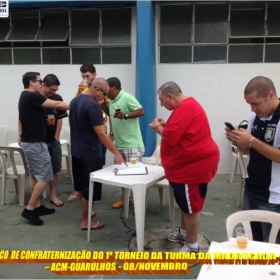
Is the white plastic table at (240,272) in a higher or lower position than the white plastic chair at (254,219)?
lower

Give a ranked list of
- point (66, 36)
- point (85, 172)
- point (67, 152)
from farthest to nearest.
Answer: point (66, 36), point (67, 152), point (85, 172)

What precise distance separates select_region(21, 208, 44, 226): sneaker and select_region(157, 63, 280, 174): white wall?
326 centimetres

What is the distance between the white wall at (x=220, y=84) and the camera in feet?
18.6

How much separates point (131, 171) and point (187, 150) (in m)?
0.78

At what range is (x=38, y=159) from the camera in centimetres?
382

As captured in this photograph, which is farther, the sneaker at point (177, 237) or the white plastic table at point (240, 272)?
the sneaker at point (177, 237)

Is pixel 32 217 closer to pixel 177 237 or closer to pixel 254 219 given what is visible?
pixel 177 237

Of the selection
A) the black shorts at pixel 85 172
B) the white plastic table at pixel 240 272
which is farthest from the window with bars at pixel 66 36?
the white plastic table at pixel 240 272

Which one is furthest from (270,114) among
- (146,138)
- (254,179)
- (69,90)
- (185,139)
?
(69,90)

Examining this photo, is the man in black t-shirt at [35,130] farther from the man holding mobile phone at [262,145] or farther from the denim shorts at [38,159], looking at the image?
the man holding mobile phone at [262,145]

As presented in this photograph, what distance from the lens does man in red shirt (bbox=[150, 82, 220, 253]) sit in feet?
8.74

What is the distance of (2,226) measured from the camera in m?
3.74

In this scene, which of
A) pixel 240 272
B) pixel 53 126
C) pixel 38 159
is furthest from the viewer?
pixel 53 126

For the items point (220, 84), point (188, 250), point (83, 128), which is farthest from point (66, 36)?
point (188, 250)
